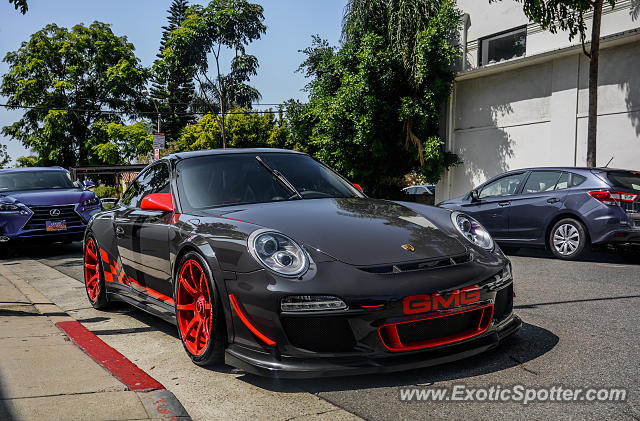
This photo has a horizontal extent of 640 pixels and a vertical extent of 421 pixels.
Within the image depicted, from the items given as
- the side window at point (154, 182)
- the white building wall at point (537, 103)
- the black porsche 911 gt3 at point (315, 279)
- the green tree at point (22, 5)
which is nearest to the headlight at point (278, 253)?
the black porsche 911 gt3 at point (315, 279)

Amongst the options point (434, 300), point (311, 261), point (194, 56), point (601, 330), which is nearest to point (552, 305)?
point (601, 330)

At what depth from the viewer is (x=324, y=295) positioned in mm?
2877

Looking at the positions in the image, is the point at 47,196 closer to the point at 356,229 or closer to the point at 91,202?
the point at 91,202

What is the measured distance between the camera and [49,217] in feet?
34.0

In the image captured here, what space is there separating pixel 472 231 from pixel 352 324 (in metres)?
1.22

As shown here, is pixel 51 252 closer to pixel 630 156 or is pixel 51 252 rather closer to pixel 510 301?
pixel 510 301

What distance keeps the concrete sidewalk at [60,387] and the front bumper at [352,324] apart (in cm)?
55

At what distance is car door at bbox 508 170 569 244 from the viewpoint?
848 cm

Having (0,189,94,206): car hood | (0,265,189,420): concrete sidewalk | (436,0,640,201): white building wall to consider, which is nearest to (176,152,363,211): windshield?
(0,265,189,420): concrete sidewalk

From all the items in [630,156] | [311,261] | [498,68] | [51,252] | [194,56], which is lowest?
[51,252]

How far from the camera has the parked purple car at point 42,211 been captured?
10.1 meters

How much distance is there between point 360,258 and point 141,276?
2.16 metres

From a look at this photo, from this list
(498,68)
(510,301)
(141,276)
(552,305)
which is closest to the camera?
(510,301)

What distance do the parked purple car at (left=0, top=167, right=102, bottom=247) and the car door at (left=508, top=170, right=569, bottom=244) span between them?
7.52m
